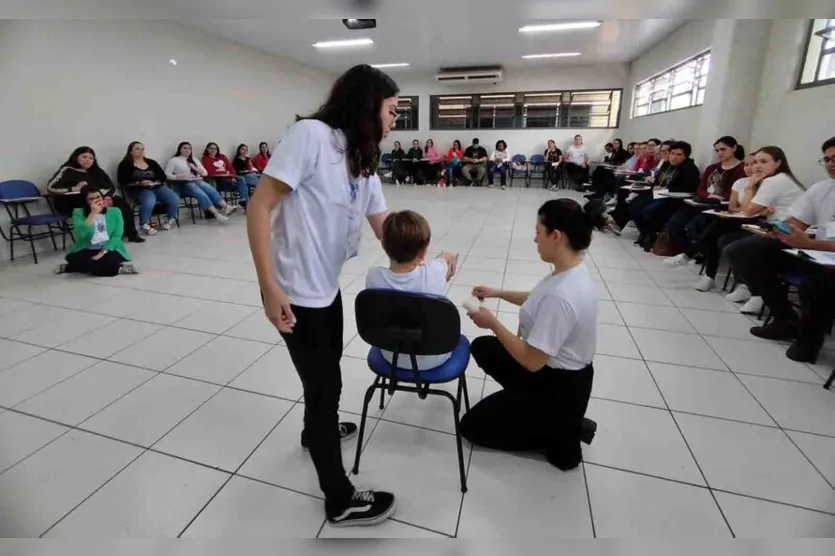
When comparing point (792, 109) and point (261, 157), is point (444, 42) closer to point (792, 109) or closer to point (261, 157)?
point (261, 157)

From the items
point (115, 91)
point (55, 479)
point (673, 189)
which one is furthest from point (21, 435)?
point (673, 189)

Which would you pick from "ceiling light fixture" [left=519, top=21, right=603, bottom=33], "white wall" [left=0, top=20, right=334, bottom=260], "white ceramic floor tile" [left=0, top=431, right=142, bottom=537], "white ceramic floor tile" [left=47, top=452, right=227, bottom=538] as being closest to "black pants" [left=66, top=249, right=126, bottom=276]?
"white wall" [left=0, top=20, right=334, bottom=260]

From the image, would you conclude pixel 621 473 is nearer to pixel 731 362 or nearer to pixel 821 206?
pixel 731 362

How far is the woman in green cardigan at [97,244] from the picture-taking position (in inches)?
145

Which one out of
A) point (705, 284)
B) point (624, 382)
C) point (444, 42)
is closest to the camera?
point (624, 382)

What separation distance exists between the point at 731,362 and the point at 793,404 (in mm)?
398

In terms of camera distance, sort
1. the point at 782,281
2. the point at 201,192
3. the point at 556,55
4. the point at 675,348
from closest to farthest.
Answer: the point at 675,348, the point at 782,281, the point at 201,192, the point at 556,55

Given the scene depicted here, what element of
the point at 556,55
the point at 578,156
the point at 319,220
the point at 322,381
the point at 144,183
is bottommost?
the point at 322,381

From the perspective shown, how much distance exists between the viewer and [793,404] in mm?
1943

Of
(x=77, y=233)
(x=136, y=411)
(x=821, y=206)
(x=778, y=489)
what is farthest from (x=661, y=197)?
(x=77, y=233)

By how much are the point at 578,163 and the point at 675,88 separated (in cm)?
304

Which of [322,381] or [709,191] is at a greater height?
[709,191]

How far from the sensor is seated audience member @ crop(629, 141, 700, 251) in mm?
4473

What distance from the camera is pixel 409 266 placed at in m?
1.42
